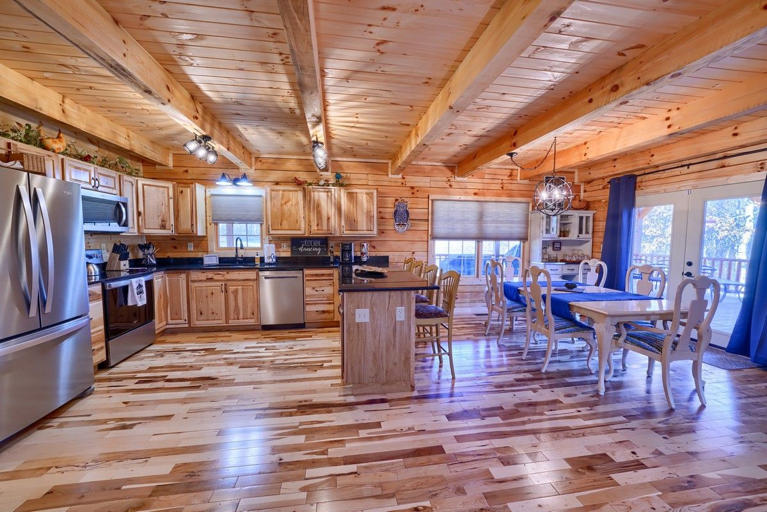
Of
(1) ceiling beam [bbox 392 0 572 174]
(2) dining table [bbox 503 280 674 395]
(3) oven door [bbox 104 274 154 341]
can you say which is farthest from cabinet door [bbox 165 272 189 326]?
(2) dining table [bbox 503 280 674 395]

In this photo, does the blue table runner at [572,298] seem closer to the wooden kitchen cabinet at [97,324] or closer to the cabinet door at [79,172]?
the wooden kitchen cabinet at [97,324]

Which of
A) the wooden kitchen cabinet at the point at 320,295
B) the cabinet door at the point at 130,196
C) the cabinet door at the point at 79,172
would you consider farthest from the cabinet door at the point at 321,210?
the cabinet door at the point at 79,172

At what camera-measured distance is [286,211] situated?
4.66m

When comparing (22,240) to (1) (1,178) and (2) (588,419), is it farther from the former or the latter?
(2) (588,419)

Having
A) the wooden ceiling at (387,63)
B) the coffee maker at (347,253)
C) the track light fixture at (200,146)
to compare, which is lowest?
the coffee maker at (347,253)

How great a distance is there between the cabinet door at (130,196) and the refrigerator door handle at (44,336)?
1.61m

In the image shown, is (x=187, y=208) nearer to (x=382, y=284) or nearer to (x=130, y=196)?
(x=130, y=196)

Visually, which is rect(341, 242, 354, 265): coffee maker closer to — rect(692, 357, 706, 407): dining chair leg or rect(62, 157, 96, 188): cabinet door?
rect(62, 157, 96, 188): cabinet door

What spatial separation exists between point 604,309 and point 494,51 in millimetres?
2279

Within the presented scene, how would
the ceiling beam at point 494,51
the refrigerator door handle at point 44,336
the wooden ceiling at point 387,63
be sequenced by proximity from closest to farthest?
1. the ceiling beam at point 494,51
2. the wooden ceiling at point 387,63
3. the refrigerator door handle at point 44,336

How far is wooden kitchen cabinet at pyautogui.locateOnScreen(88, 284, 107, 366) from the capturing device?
2.88 meters

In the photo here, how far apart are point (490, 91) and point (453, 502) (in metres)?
2.88

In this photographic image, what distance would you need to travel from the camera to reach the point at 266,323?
171 inches

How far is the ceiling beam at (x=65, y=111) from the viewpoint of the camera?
2.40 meters
